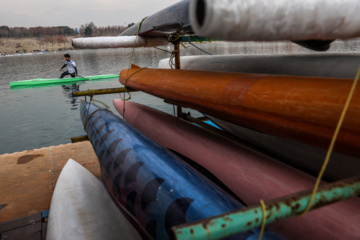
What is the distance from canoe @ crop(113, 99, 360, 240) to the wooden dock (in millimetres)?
1595

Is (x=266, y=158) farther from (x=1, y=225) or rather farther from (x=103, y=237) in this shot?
Result: (x=1, y=225)

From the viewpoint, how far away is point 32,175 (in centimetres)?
372

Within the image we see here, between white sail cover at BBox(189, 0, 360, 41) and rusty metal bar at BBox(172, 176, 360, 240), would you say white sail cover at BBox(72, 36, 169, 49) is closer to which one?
white sail cover at BBox(189, 0, 360, 41)

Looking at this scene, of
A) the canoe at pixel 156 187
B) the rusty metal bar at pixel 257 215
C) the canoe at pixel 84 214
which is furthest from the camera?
the canoe at pixel 84 214

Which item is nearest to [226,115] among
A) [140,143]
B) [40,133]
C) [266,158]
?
[266,158]

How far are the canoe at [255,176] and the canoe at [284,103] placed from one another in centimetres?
35

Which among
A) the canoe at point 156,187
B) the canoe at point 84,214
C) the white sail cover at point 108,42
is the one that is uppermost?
the white sail cover at point 108,42

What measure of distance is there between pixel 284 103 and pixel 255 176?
0.62 metres

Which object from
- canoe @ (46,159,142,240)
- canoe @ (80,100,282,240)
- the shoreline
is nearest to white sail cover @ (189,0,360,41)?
canoe @ (80,100,282,240)

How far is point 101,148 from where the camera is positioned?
8.48 ft

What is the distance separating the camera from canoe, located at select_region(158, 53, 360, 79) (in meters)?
1.70

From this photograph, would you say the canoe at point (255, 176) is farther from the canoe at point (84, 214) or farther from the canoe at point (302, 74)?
the canoe at point (84, 214)

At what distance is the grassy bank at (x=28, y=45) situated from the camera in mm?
110200

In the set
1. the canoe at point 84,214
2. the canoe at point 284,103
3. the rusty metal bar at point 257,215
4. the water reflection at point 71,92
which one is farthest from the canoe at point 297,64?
the water reflection at point 71,92
